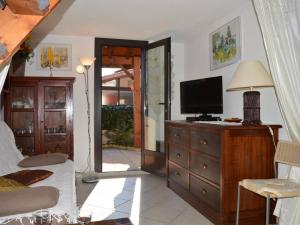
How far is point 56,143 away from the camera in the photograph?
4.08 meters

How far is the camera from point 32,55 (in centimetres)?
439

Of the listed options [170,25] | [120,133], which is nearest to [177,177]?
[170,25]

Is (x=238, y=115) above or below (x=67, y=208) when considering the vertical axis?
above

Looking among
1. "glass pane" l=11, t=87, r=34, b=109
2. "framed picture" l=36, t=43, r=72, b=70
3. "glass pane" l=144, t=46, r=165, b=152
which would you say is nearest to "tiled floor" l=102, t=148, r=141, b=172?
"glass pane" l=144, t=46, r=165, b=152

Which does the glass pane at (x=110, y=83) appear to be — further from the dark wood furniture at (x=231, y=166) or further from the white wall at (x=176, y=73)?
the dark wood furniture at (x=231, y=166)

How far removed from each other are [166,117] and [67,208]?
8.73 ft

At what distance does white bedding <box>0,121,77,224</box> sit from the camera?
176cm

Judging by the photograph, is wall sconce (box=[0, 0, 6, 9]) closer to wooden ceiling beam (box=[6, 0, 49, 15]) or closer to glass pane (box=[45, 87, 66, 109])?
wooden ceiling beam (box=[6, 0, 49, 15])

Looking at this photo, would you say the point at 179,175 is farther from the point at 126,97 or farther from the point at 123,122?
the point at 126,97

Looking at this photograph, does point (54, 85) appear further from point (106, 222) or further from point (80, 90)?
point (106, 222)

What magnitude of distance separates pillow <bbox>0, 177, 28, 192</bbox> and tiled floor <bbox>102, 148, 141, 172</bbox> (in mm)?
2788

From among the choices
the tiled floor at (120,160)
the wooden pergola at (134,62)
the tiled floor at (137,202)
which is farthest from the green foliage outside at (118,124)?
the tiled floor at (137,202)

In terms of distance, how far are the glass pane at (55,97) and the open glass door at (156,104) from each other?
138cm

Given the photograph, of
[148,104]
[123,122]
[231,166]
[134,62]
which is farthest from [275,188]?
[123,122]
